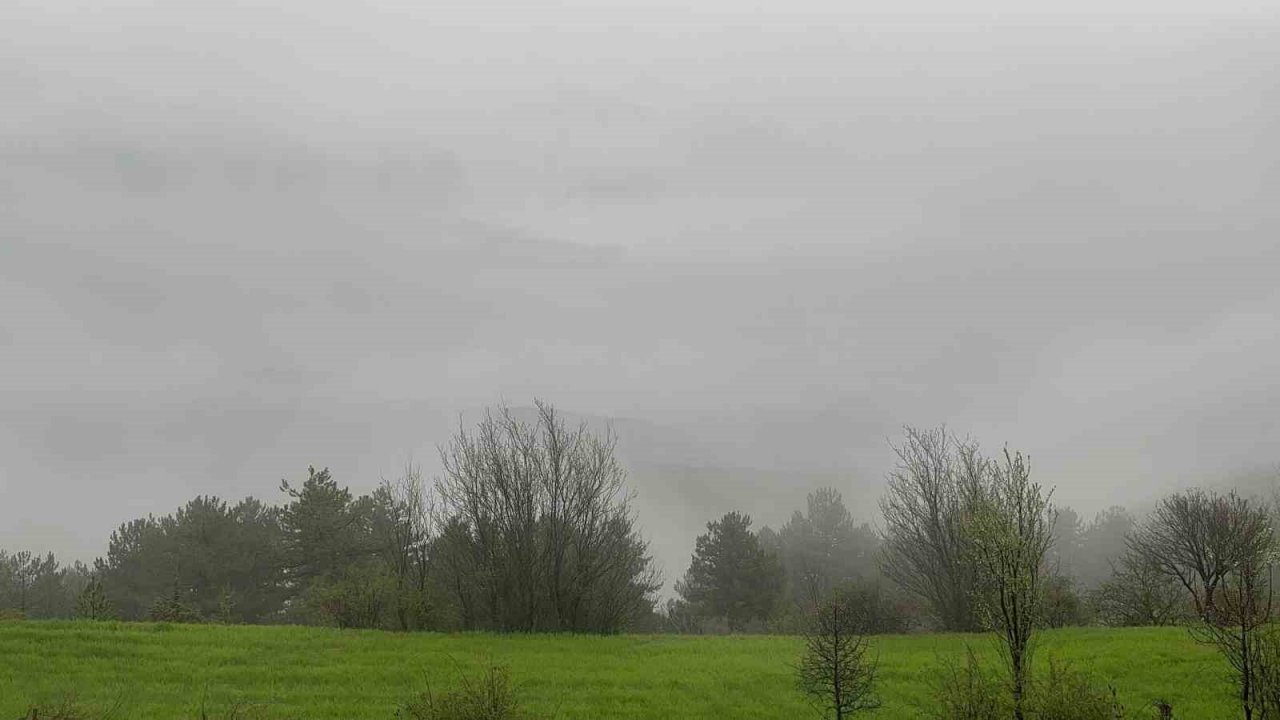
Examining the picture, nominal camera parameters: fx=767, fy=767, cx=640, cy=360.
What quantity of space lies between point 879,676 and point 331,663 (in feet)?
40.5

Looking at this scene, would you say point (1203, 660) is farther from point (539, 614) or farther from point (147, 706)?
point (147, 706)

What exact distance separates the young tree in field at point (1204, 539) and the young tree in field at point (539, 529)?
19.2 metres

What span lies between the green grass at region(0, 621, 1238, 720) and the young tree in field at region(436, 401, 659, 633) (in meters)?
3.94

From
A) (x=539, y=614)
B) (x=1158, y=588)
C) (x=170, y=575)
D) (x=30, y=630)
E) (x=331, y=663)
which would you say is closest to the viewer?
(x=331, y=663)

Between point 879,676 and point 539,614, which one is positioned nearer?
point 879,676

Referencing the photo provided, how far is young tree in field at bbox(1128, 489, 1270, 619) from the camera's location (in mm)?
27141

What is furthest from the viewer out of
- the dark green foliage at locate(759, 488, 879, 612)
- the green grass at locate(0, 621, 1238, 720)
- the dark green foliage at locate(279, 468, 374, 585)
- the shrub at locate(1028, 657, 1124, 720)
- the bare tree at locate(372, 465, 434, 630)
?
the dark green foliage at locate(759, 488, 879, 612)

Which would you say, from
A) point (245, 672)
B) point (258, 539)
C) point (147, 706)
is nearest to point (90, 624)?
point (245, 672)

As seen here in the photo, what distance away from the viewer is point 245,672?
53.8 ft

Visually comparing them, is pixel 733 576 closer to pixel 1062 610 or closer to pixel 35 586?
pixel 1062 610

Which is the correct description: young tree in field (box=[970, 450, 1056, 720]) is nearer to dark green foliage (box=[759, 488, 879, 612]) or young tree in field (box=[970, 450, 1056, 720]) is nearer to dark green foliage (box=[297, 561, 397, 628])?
dark green foliage (box=[297, 561, 397, 628])

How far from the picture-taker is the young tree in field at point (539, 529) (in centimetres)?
2625

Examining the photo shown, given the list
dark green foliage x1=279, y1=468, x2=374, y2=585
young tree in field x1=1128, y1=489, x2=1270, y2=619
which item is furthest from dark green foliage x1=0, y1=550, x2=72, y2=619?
young tree in field x1=1128, y1=489, x2=1270, y2=619

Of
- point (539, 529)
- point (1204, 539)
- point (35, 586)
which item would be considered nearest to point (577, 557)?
point (539, 529)
